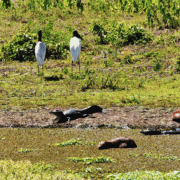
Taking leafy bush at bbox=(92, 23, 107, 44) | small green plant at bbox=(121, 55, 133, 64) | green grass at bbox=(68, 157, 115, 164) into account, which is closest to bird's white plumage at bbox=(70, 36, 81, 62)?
small green plant at bbox=(121, 55, 133, 64)

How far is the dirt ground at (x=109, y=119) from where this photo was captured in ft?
30.3

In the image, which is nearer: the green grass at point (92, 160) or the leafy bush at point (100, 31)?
the green grass at point (92, 160)

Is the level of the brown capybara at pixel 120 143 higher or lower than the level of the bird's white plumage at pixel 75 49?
lower

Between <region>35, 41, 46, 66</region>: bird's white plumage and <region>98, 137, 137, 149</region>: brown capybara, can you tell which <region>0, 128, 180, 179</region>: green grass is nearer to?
<region>98, 137, 137, 149</region>: brown capybara

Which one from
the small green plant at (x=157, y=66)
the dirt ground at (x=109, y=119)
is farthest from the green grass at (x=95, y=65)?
the dirt ground at (x=109, y=119)

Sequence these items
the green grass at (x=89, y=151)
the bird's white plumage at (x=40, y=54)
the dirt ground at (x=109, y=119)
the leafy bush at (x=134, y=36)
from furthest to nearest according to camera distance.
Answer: the leafy bush at (x=134, y=36), the bird's white plumage at (x=40, y=54), the dirt ground at (x=109, y=119), the green grass at (x=89, y=151)

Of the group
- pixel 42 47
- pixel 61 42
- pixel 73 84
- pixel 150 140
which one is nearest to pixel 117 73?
pixel 73 84

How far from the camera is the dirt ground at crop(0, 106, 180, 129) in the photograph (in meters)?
9.23

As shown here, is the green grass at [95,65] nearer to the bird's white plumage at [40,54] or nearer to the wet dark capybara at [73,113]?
the bird's white plumage at [40,54]

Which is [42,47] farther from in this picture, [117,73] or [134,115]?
[134,115]

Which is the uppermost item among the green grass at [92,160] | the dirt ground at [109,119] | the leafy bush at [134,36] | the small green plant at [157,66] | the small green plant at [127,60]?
the leafy bush at [134,36]

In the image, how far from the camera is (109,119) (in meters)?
9.62

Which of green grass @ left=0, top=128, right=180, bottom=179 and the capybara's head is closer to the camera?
green grass @ left=0, top=128, right=180, bottom=179

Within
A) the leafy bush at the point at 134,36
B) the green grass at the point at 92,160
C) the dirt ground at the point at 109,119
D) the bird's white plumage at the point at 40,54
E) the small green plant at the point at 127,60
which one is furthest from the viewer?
the leafy bush at the point at 134,36
